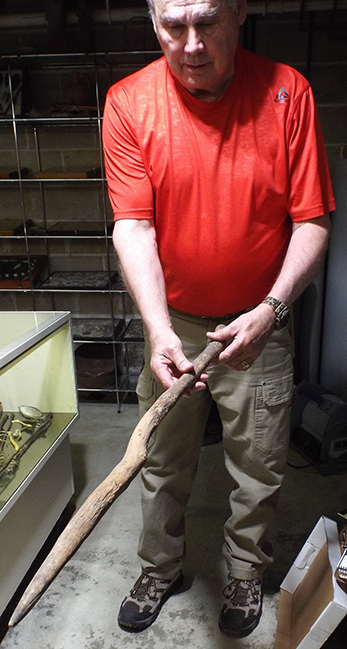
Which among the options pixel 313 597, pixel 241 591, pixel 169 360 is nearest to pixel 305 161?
pixel 169 360

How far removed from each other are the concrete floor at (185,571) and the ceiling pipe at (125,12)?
2.30 meters

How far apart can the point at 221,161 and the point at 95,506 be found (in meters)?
0.91

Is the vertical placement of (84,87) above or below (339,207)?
above

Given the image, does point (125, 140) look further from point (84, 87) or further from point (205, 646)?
point (84, 87)

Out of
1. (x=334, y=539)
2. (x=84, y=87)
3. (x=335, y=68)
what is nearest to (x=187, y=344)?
(x=334, y=539)

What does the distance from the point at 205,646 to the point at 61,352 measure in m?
1.16

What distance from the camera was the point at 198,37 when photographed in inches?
46.3

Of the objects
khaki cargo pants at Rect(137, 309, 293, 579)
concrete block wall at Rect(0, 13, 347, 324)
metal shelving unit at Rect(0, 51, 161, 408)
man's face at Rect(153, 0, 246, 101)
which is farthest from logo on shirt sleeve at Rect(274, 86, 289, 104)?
concrete block wall at Rect(0, 13, 347, 324)

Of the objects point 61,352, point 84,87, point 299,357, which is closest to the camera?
point 61,352

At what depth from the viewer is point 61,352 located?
83.2 inches

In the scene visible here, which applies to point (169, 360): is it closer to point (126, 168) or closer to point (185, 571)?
point (126, 168)

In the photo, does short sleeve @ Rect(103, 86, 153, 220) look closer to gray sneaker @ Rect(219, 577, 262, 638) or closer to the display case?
the display case

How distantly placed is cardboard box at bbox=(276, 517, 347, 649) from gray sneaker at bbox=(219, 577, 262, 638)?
0.35 ft

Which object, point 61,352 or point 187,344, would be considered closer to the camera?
point 187,344
